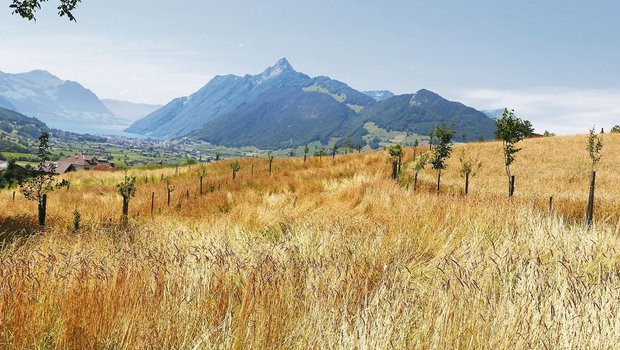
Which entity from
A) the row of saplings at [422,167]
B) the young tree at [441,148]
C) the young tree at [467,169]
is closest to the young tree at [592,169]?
the row of saplings at [422,167]

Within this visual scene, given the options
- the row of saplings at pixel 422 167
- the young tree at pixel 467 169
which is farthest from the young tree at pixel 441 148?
the young tree at pixel 467 169

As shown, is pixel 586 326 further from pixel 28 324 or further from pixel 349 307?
pixel 28 324

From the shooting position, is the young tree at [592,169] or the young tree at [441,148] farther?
the young tree at [441,148]

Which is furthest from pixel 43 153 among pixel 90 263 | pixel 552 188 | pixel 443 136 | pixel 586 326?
pixel 552 188

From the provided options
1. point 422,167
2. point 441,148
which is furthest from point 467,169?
point 441,148

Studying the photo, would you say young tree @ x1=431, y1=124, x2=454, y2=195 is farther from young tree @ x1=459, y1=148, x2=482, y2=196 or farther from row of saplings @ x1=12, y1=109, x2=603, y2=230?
young tree @ x1=459, y1=148, x2=482, y2=196

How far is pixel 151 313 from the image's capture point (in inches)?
115

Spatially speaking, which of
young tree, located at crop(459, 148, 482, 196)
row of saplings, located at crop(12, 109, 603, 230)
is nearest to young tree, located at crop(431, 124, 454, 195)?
row of saplings, located at crop(12, 109, 603, 230)

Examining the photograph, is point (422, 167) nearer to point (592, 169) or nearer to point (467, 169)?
point (467, 169)

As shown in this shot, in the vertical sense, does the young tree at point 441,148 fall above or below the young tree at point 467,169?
above

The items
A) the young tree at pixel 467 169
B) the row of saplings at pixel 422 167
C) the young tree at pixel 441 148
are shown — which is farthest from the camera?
the young tree at pixel 441 148

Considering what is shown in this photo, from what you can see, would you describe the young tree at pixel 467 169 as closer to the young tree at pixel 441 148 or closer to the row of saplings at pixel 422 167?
the row of saplings at pixel 422 167

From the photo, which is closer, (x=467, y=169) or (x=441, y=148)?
(x=467, y=169)

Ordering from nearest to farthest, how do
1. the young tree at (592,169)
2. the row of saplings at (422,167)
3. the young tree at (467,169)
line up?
the young tree at (592,169) < the row of saplings at (422,167) < the young tree at (467,169)
